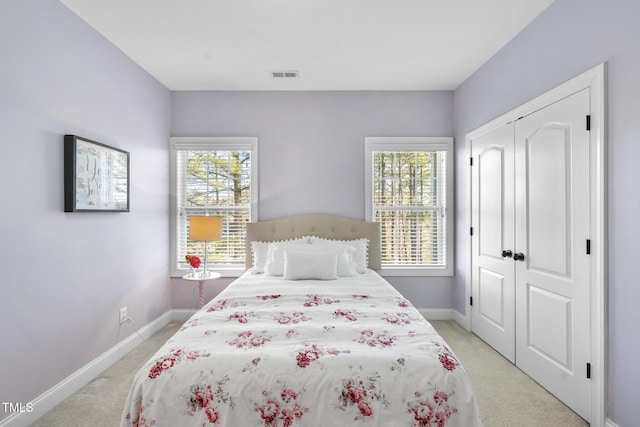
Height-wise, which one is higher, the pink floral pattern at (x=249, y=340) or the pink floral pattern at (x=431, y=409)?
the pink floral pattern at (x=249, y=340)

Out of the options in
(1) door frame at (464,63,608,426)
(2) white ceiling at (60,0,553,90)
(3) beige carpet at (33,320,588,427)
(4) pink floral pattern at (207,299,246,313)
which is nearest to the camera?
(1) door frame at (464,63,608,426)

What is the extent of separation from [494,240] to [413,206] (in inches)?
42.2

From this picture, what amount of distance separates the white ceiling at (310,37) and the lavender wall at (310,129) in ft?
0.83

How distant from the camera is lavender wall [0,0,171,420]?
1.94 meters

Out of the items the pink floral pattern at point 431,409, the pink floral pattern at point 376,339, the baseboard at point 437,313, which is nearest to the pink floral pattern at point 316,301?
the pink floral pattern at point 376,339

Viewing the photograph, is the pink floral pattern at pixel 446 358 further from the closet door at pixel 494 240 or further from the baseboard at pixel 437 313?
the baseboard at pixel 437 313

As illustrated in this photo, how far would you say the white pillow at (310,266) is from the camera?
311 centimetres

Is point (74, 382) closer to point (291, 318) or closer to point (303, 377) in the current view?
point (291, 318)

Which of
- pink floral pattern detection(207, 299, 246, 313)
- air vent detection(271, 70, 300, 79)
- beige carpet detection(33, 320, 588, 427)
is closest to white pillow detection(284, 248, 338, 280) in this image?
pink floral pattern detection(207, 299, 246, 313)

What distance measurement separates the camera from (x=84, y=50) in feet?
8.32

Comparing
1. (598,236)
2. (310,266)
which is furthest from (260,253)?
(598,236)

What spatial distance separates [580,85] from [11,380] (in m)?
3.83

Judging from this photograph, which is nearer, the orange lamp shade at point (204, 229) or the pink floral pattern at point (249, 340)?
the pink floral pattern at point (249, 340)

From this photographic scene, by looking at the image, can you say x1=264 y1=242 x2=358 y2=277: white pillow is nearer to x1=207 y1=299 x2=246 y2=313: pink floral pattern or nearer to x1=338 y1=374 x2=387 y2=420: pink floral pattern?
x1=207 y1=299 x2=246 y2=313: pink floral pattern
